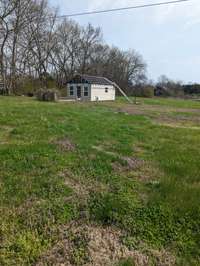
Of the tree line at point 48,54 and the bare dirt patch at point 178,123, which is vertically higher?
the tree line at point 48,54

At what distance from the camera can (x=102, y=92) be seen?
3416 centimetres

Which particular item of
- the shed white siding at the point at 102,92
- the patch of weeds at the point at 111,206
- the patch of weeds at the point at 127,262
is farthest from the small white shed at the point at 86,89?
the patch of weeds at the point at 127,262

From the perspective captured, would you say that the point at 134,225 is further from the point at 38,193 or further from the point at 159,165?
the point at 159,165

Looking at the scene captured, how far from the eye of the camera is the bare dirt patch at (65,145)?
18.3 feet

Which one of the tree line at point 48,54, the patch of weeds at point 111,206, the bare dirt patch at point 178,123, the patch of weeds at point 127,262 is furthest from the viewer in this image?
the tree line at point 48,54

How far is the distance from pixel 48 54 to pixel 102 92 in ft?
35.8

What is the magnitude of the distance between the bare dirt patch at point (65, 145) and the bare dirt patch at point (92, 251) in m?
2.66

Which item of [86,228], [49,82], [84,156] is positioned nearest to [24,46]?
[49,82]

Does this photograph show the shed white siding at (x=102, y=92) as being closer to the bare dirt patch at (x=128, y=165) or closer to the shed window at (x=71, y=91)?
the shed window at (x=71, y=91)

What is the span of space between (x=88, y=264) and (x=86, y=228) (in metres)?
0.53

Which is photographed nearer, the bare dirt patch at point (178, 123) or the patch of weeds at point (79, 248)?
the patch of weeds at point (79, 248)

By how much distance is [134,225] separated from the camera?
3.17 m

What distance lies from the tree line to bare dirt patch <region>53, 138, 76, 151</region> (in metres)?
19.3

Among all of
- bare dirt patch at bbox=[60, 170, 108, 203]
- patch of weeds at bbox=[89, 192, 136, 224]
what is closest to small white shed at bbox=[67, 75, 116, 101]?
bare dirt patch at bbox=[60, 170, 108, 203]
